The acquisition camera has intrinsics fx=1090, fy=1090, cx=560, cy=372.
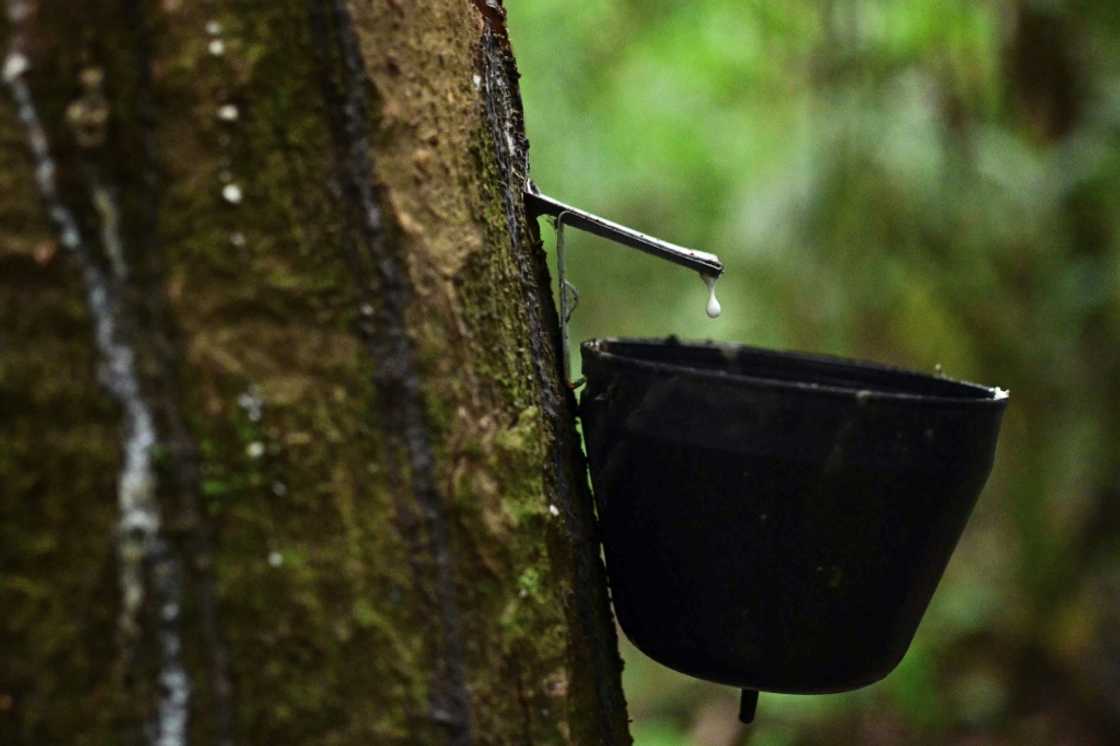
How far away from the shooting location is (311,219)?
933mm

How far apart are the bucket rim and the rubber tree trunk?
209 millimetres

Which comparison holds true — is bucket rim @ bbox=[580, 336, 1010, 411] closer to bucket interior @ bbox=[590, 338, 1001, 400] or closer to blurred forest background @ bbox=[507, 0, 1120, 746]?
bucket interior @ bbox=[590, 338, 1001, 400]

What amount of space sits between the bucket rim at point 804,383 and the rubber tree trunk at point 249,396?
8.2 inches

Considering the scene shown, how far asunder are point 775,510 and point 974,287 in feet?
12.8

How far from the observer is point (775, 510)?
1162 mm

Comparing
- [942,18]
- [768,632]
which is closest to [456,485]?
[768,632]

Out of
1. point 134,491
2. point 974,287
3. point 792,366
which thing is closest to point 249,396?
point 134,491

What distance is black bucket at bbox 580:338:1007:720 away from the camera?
1.13 metres

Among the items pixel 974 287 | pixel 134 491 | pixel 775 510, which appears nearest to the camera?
pixel 134 491

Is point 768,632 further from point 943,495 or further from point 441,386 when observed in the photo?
point 441,386

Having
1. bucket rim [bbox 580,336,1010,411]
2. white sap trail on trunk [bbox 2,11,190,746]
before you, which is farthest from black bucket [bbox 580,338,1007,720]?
white sap trail on trunk [bbox 2,11,190,746]

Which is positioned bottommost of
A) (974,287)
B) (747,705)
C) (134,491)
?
(974,287)

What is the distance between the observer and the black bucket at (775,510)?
1.13 m

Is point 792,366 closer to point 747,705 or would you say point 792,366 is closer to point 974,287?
point 747,705
